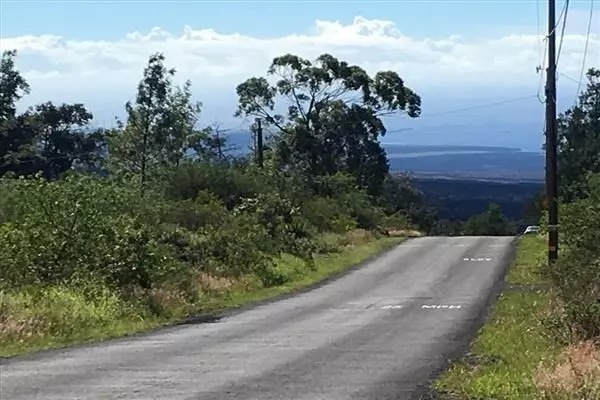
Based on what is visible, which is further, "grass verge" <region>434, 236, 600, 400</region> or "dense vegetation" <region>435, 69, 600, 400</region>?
"dense vegetation" <region>435, 69, 600, 400</region>

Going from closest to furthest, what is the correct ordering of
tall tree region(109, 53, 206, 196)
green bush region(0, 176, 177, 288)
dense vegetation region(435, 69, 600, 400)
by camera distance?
dense vegetation region(435, 69, 600, 400)
green bush region(0, 176, 177, 288)
tall tree region(109, 53, 206, 196)

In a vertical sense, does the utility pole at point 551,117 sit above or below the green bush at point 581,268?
above

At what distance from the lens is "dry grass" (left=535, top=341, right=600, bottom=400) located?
10.4 metres

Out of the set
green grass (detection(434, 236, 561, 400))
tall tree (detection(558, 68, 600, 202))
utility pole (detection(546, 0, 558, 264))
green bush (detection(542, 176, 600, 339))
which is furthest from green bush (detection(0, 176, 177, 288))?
tall tree (detection(558, 68, 600, 202))

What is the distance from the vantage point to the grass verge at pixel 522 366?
427 inches

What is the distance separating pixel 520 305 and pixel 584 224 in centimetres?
357

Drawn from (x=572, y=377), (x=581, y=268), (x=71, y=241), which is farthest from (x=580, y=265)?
(x=71, y=241)

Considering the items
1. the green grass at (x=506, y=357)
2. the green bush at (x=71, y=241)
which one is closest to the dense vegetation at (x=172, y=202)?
the green bush at (x=71, y=241)

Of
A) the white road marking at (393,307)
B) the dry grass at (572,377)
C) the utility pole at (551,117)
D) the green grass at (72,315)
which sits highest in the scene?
the utility pole at (551,117)

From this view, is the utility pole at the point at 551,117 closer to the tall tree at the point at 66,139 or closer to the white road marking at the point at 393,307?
the white road marking at the point at 393,307

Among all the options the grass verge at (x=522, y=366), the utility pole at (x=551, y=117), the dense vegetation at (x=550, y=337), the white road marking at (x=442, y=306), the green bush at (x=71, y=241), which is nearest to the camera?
the grass verge at (x=522, y=366)

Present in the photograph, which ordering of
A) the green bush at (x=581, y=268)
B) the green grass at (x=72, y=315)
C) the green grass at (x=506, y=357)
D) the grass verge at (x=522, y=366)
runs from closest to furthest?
the grass verge at (x=522, y=366) → the green grass at (x=506, y=357) → the green bush at (x=581, y=268) → the green grass at (x=72, y=315)

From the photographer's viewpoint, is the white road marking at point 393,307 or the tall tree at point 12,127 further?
the tall tree at point 12,127

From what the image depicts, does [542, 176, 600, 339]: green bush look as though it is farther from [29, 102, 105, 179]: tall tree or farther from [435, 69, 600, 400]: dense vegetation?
[29, 102, 105, 179]: tall tree
